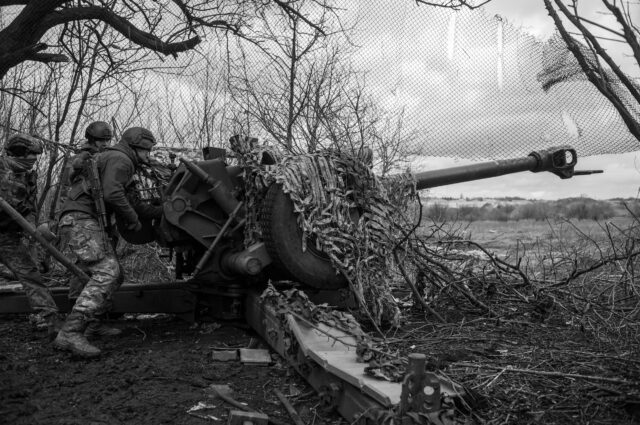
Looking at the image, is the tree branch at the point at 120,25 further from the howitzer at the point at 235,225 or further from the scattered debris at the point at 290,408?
the scattered debris at the point at 290,408

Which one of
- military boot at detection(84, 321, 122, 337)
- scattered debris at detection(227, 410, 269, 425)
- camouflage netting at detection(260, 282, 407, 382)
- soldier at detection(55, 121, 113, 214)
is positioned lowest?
military boot at detection(84, 321, 122, 337)

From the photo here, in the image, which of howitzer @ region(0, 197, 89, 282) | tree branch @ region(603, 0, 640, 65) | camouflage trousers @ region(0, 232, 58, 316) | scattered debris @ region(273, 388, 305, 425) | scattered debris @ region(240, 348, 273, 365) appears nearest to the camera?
tree branch @ region(603, 0, 640, 65)

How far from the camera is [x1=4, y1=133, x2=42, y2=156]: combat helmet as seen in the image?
6387 millimetres

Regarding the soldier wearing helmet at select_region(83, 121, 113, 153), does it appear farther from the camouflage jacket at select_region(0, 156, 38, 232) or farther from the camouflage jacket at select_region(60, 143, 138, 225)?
the camouflage jacket at select_region(0, 156, 38, 232)

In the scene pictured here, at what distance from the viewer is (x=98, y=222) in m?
5.83

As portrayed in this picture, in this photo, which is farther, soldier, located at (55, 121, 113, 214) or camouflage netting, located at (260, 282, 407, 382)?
Result: soldier, located at (55, 121, 113, 214)

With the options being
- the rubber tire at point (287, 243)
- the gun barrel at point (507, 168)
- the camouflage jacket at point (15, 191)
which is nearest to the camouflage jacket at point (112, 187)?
the camouflage jacket at point (15, 191)

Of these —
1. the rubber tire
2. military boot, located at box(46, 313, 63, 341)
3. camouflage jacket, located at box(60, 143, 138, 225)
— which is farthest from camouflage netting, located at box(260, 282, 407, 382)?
military boot, located at box(46, 313, 63, 341)

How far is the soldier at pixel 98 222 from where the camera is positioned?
561 centimetres

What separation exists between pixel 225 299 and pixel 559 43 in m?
3.94

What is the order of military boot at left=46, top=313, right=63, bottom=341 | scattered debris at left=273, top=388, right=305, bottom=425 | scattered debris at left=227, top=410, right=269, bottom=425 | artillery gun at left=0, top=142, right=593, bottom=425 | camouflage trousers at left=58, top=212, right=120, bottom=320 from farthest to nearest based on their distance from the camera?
1. military boot at left=46, top=313, right=63, bottom=341
2. camouflage trousers at left=58, top=212, right=120, bottom=320
3. artillery gun at left=0, top=142, right=593, bottom=425
4. scattered debris at left=273, top=388, right=305, bottom=425
5. scattered debris at left=227, top=410, right=269, bottom=425

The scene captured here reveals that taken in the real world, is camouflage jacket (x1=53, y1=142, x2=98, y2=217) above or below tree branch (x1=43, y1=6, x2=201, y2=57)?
below

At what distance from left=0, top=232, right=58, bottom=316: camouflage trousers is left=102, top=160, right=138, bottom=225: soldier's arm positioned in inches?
50.4

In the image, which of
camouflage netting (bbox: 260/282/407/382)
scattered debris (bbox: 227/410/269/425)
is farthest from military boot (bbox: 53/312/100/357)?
scattered debris (bbox: 227/410/269/425)
